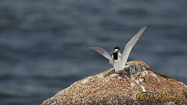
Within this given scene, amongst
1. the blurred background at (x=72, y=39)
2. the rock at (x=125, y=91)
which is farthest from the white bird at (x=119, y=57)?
the blurred background at (x=72, y=39)

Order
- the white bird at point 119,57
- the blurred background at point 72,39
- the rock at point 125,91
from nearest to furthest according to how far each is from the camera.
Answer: the rock at point 125,91, the white bird at point 119,57, the blurred background at point 72,39

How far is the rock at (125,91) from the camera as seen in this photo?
30.3ft

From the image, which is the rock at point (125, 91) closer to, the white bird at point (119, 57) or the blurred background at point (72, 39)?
the white bird at point (119, 57)

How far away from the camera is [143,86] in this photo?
965 cm

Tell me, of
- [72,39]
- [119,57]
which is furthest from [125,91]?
[72,39]

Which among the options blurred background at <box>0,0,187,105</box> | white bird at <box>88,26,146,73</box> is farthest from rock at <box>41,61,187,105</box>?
blurred background at <box>0,0,187,105</box>

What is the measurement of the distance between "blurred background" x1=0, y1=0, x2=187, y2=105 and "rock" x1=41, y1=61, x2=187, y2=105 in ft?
35.2

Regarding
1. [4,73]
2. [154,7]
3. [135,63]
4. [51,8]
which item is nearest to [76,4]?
[51,8]

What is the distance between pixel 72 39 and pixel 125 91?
1774cm

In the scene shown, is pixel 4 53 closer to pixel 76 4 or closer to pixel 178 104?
pixel 76 4

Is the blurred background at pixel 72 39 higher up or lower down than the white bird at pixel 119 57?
higher up

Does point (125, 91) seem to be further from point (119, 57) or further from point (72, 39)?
point (72, 39)

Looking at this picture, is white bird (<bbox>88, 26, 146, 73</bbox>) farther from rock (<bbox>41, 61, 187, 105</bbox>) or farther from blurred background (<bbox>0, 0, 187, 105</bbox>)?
blurred background (<bbox>0, 0, 187, 105</bbox>)

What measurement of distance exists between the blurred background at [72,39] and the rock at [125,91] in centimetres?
1073
